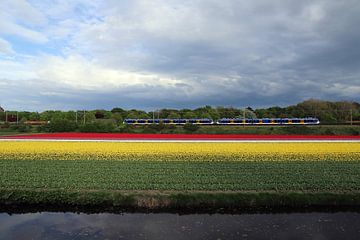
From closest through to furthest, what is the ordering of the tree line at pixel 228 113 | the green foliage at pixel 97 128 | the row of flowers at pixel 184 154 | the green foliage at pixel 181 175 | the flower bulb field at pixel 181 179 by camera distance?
the flower bulb field at pixel 181 179, the green foliage at pixel 181 175, the row of flowers at pixel 184 154, the green foliage at pixel 97 128, the tree line at pixel 228 113

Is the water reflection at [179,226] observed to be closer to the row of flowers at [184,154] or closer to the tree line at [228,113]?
the row of flowers at [184,154]

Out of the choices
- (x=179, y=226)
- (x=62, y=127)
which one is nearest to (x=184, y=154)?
(x=179, y=226)

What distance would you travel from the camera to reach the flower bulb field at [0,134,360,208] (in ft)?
37.0

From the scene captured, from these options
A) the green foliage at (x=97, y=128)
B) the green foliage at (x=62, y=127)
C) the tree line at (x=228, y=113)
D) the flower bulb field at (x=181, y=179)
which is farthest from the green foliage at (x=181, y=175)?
the tree line at (x=228, y=113)

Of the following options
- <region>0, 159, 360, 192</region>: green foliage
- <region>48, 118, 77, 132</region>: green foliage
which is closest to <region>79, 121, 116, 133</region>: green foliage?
<region>48, 118, 77, 132</region>: green foliage

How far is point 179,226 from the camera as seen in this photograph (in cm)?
953

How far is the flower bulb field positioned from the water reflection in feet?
2.49

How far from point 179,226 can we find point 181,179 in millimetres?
4284

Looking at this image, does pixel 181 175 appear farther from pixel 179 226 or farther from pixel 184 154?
pixel 184 154

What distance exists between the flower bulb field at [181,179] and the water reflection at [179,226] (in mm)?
759

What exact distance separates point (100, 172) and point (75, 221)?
→ 17.8 ft

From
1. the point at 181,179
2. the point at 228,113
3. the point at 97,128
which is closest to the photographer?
the point at 181,179

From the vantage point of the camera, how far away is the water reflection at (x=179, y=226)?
8.91 m

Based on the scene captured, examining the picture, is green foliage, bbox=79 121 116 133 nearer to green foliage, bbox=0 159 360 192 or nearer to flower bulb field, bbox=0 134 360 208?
flower bulb field, bbox=0 134 360 208
